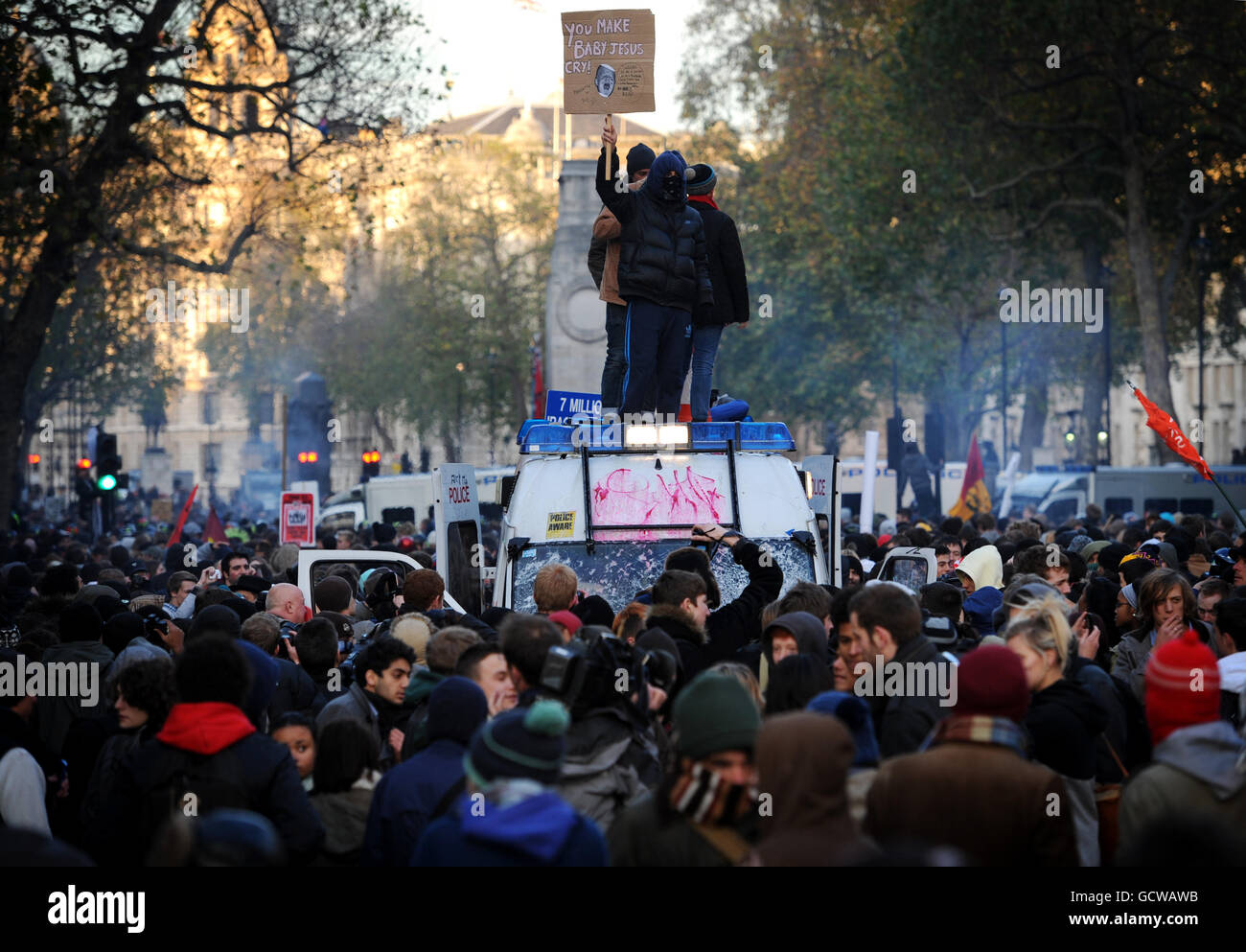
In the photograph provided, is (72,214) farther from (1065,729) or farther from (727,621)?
(1065,729)

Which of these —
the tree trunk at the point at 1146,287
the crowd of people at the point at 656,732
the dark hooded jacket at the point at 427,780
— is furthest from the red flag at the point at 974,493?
the dark hooded jacket at the point at 427,780

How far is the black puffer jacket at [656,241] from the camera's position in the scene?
1035cm

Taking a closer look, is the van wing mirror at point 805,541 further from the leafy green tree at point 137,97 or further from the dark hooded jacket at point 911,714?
the leafy green tree at point 137,97

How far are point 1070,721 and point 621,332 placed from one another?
18.9 ft

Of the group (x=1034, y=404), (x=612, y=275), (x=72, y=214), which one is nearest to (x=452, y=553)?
(x=612, y=275)

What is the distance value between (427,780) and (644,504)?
14.3ft

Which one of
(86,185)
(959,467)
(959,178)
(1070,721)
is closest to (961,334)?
(959,467)

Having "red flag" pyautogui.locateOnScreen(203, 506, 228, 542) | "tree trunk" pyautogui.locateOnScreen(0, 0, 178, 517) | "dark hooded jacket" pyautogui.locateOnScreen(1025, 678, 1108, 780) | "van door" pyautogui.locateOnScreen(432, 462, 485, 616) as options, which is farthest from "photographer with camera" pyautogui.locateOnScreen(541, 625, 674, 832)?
"red flag" pyautogui.locateOnScreen(203, 506, 228, 542)

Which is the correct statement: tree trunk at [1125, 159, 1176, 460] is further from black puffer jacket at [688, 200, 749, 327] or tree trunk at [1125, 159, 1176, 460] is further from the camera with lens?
the camera with lens

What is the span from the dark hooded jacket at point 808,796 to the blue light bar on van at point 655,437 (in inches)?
228

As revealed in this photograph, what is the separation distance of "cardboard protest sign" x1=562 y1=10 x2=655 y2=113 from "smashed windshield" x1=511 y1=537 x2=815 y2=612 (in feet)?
9.05

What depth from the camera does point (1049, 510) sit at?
3372 centimetres

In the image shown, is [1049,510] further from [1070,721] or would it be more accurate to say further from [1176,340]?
[1070,721]

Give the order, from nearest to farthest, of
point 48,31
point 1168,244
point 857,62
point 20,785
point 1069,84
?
point 20,785 < point 48,31 < point 1069,84 < point 1168,244 < point 857,62
